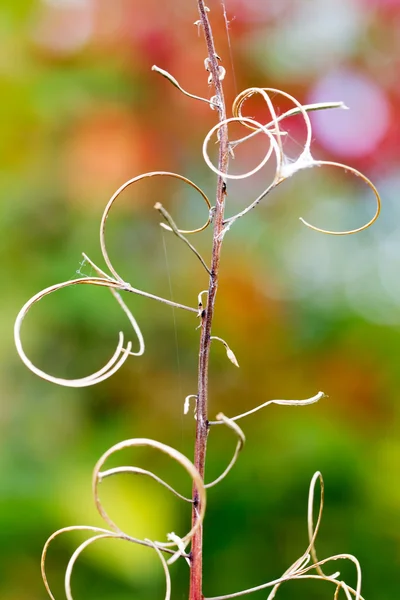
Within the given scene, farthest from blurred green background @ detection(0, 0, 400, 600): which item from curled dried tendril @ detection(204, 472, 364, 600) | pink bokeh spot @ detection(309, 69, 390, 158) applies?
curled dried tendril @ detection(204, 472, 364, 600)

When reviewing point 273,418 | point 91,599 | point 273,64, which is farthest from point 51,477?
point 273,64

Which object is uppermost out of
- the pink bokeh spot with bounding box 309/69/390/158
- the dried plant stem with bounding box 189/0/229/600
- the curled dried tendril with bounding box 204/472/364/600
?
the pink bokeh spot with bounding box 309/69/390/158

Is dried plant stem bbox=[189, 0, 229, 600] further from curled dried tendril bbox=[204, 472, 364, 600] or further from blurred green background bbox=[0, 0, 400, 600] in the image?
blurred green background bbox=[0, 0, 400, 600]

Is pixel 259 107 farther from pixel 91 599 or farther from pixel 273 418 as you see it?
pixel 91 599

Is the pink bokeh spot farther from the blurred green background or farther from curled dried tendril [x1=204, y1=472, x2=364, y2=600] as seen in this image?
curled dried tendril [x1=204, y1=472, x2=364, y2=600]

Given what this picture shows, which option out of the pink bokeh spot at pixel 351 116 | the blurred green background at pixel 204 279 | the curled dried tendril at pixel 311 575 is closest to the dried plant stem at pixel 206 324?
the curled dried tendril at pixel 311 575

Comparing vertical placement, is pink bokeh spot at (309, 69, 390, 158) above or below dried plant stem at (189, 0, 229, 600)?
above

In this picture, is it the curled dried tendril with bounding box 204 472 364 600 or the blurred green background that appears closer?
the curled dried tendril with bounding box 204 472 364 600

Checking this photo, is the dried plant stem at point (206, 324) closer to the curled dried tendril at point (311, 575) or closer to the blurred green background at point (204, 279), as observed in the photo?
the curled dried tendril at point (311, 575)

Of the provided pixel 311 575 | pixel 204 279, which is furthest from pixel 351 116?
pixel 311 575

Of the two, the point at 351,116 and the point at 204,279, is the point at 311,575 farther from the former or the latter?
the point at 351,116
